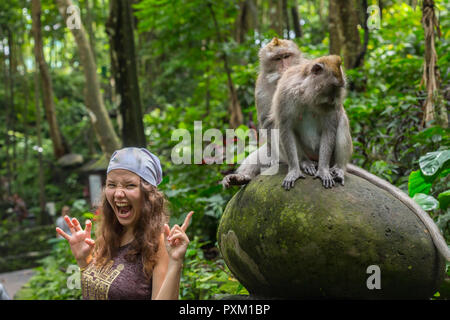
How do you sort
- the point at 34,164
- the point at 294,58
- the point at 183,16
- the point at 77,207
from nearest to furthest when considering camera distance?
the point at 294,58
the point at 183,16
the point at 77,207
the point at 34,164

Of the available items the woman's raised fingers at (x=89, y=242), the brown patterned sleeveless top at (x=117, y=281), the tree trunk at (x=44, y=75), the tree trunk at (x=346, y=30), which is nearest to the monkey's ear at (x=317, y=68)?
the brown patterned sleeveless top at (x=117, y=281)

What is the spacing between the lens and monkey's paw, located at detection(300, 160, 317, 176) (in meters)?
3.14

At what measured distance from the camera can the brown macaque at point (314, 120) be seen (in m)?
2.96

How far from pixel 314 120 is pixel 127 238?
1.54 m

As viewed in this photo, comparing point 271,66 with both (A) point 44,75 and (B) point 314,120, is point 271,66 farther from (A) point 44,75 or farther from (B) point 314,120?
(A) point 44,75

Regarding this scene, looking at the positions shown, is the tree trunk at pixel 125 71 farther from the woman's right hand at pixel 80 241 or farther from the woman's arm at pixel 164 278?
the woman's arm at pixel 164 278

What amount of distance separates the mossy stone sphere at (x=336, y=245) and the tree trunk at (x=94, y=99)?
606 cm

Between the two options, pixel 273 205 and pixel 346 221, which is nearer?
A: pixel 346 221

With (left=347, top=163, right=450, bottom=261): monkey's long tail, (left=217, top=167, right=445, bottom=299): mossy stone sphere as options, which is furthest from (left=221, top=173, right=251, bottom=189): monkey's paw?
→ (left=347, top=163, right=450, bottom=261): monkey's long tail

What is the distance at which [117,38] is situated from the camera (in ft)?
22.8

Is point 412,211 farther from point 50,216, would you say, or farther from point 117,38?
point 50,216

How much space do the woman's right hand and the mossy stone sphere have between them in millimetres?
1026

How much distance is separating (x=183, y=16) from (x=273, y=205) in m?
7.17
